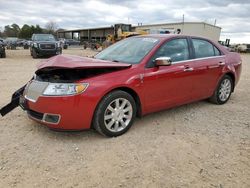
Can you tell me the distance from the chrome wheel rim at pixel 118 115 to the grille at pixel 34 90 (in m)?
0.93

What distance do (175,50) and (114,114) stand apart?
1.73 m

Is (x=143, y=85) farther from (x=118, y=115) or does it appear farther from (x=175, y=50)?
(x=175, y=50)

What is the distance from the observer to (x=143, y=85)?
13.5ft

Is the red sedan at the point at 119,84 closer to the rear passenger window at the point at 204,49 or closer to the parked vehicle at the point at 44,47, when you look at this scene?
the rear passenger window at the point at 204,49

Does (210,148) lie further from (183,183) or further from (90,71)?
(90,71)

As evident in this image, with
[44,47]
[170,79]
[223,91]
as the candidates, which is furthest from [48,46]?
[170,79]

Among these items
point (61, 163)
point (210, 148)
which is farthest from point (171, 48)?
point (61, 163)

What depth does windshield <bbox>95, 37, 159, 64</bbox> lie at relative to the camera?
14.3 feet

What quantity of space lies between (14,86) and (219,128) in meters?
5.43

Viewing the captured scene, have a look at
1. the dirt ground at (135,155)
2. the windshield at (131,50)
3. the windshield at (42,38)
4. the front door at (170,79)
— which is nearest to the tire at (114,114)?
the dirt ground at (135,155)

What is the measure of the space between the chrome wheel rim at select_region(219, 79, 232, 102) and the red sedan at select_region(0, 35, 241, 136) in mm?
470

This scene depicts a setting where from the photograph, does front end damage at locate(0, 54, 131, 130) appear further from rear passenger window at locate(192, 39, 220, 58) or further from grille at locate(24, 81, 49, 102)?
rear passenger window at locate(192, 39, 220, 58)

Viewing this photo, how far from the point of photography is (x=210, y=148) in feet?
12.0

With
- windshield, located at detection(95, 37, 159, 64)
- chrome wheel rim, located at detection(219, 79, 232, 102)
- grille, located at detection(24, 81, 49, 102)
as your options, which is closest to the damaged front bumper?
grille, located at detection(24, 81, 49, 102)
